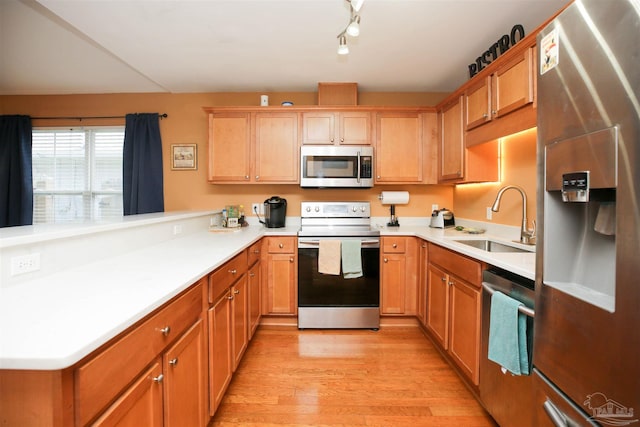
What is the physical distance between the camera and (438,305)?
2229 mm

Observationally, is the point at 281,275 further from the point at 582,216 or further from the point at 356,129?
the point at 582,216

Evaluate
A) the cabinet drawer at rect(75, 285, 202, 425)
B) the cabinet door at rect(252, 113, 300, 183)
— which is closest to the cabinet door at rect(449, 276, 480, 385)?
the cabinet drawer at rect(75, 285, 202, 425)

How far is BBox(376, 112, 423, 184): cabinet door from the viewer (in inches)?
116

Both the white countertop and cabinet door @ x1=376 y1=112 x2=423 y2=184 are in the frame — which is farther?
cabinet door @ x1=376 y1=112 x2=423 y2=184

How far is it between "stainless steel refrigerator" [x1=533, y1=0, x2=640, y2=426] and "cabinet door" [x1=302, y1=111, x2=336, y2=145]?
6.96ft

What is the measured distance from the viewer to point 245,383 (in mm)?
1883

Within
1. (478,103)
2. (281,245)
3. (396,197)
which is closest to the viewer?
(478,103)

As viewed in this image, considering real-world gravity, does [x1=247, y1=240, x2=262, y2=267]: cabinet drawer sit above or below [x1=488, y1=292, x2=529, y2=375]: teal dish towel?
above

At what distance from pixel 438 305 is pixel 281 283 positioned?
A: 1.41m

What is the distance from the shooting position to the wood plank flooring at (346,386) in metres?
1.60

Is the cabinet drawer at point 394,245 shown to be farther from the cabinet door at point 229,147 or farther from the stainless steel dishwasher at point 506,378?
the cabinet door at point 229,147

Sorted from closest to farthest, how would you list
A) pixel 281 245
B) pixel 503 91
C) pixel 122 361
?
pixel 122 361, pixel 503 91, pixel 281 245

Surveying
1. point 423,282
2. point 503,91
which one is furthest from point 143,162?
point 503,91

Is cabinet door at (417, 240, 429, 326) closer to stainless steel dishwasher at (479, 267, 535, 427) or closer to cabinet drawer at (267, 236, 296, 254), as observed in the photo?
stainless steel dishwasher at (479, 267, 535, 427)
